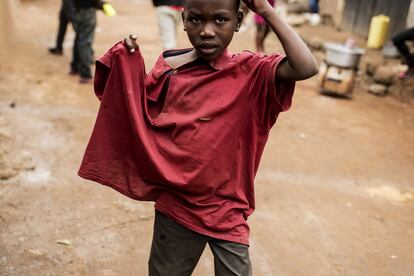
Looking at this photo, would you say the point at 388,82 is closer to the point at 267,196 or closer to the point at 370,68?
the point at 370,68

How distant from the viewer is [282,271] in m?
2.81

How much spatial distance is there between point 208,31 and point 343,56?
501 centimetres

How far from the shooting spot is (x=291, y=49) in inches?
61.8

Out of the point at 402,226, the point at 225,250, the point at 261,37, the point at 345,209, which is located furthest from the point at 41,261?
the point at 261,37

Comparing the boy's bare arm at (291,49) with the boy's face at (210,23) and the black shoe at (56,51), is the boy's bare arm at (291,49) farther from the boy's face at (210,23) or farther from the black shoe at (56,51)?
the black shoe at (56,51)

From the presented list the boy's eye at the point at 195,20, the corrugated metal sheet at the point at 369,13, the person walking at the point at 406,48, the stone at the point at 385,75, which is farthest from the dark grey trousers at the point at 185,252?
the corrugated metal sheet at the point at 369,13

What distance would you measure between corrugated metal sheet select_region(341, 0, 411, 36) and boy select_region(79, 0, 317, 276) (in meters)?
7.03

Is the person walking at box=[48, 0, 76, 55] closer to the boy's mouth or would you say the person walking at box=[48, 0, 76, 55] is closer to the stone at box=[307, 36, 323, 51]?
the stone at box=[307, 36, 323, 51]

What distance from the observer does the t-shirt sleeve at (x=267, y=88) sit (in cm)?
165

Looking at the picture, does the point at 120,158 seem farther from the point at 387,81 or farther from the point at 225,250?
the point at 387,81

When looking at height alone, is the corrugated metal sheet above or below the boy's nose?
below

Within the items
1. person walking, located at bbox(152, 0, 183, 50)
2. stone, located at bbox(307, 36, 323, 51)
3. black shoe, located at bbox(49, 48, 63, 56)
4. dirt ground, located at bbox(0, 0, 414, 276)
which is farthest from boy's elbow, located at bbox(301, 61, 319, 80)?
stone, located at bbox(307, 36, 323, 51)

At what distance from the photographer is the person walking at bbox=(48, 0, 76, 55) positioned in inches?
240

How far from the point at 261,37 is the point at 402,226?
4005mm
